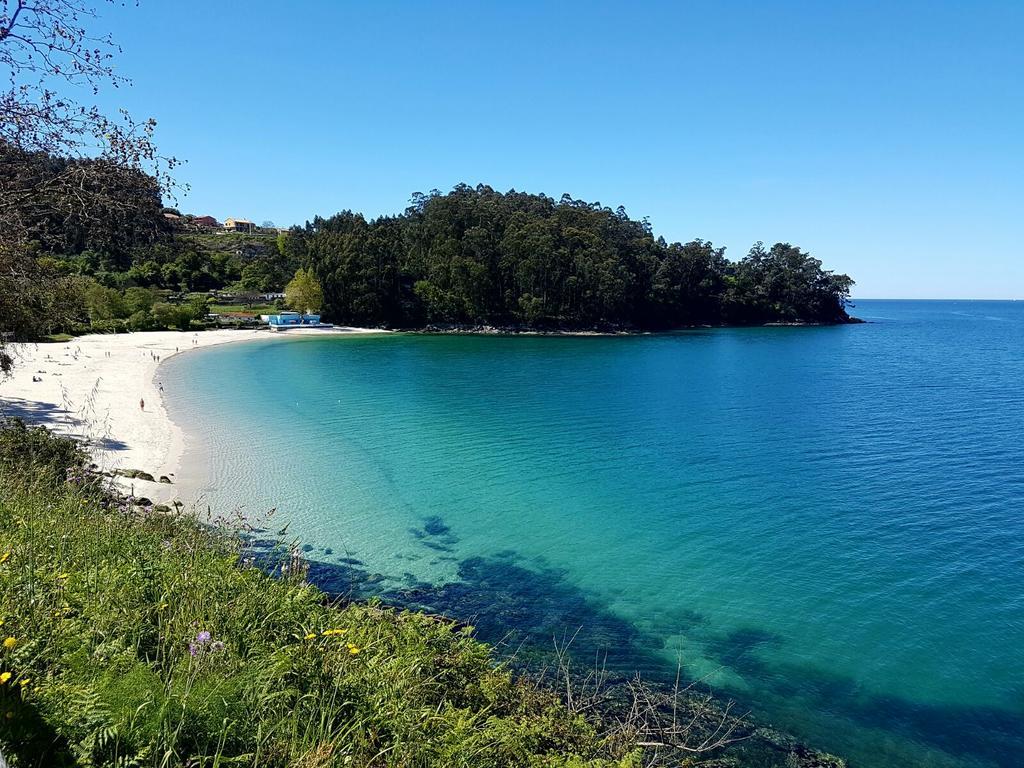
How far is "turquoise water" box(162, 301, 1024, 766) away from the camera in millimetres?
12086

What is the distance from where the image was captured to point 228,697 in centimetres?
495

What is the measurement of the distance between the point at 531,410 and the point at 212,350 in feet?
160

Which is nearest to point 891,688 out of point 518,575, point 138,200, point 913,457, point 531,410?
point 518,575

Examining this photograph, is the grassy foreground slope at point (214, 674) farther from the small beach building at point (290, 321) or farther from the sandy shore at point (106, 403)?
the small beach building at point (290, 321)

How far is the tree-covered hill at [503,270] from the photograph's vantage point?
104188 mm

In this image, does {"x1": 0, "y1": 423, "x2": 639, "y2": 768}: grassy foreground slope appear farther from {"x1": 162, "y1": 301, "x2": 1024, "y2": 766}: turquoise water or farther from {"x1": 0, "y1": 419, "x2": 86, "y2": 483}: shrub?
{"x1": 162, "y1": 301, "x2": 1024, "y2": 766}: turquoise water

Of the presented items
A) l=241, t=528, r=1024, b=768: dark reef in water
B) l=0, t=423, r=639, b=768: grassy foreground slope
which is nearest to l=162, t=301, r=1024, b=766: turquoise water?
l=241, t=528, r=1024, b=768: dark reef in water

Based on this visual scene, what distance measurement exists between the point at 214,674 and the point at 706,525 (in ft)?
58.4

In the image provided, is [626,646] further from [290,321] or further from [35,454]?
[290,321]

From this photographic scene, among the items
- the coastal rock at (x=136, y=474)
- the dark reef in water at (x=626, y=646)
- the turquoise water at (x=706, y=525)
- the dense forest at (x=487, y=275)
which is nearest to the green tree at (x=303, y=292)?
the dense forest at (x=487, y=275)

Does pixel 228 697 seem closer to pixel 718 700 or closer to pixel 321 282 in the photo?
pixel 718 700

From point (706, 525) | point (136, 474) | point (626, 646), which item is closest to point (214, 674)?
point (626, 646)

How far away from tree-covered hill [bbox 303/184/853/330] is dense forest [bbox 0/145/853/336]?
10.7 inches

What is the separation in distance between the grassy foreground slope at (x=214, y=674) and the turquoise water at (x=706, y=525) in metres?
5.53
